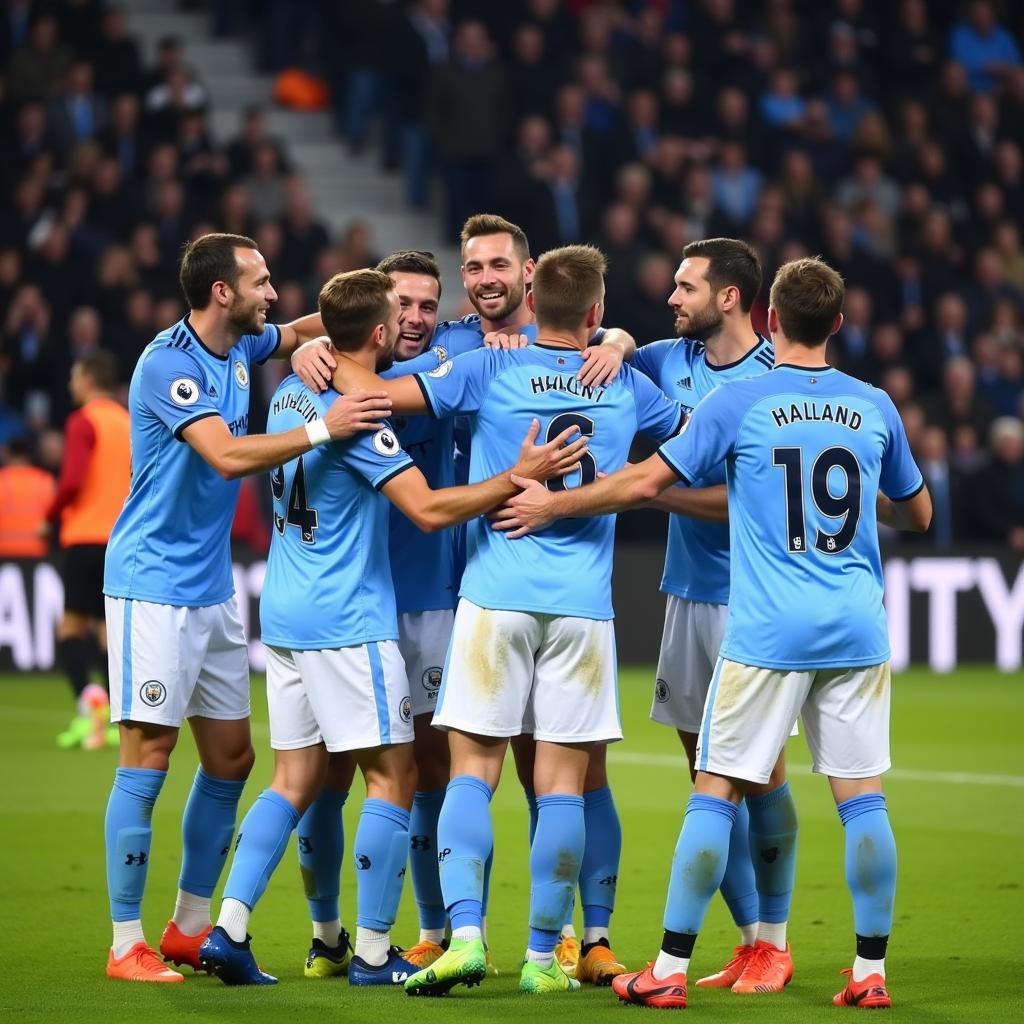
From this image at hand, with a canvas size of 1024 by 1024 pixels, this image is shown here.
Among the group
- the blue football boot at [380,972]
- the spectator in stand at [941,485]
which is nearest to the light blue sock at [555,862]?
the blue football boot at [380,972]

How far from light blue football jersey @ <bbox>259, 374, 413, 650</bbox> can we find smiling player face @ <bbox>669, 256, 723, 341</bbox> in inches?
44.9

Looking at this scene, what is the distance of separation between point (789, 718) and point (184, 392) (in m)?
2.15

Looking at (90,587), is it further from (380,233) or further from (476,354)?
(380,233)

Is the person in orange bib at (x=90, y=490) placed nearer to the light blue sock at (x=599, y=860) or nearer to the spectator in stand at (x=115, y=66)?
the light blue sock at (x=599, y=860)

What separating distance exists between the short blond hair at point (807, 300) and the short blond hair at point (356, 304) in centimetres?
122

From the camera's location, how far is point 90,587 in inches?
457

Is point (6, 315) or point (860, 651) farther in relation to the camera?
point (6, 315)

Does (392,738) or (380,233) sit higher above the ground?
(380,233)

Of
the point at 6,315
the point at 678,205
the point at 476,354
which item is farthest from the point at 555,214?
the point at 476,354

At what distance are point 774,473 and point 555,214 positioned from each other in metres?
Answer: 12.7

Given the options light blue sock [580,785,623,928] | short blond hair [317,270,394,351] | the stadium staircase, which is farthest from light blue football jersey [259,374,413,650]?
the stadium staircase

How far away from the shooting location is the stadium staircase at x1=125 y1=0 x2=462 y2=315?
65.1ft

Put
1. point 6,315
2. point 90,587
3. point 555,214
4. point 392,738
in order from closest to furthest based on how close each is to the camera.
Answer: point 392,738 < point 90,587 < point 6,315 < point 555,214

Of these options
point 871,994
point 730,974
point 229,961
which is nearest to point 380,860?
point 229,961
